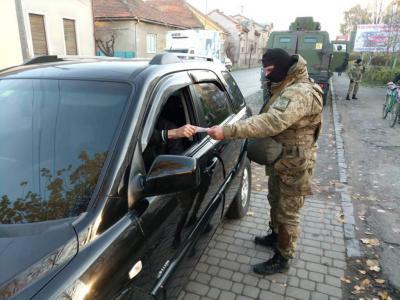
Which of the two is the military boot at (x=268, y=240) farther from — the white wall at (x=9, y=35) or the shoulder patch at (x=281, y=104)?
the white wall at (x=9, y=35)

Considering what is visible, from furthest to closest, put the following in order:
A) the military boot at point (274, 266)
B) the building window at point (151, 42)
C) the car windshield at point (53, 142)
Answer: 1. the building window at point (151, 42)
2. the military boot at point (274, 266)
3. the car windshield at point (53, 142)

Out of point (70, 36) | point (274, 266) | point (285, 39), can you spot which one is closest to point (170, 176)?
point (274, 266)

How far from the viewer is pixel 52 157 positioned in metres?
1.82

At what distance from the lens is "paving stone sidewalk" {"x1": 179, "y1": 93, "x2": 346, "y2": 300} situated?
10.0 ft

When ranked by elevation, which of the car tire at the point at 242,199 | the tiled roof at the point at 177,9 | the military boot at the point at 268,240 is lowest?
the military boot at the point at 268,240

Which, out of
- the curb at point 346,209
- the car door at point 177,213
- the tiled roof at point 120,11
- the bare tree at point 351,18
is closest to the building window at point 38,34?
the tiled roof at point 120,11

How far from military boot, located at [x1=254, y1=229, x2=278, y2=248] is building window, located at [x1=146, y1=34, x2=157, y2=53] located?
2696 cm

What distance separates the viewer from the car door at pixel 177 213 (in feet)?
6.06

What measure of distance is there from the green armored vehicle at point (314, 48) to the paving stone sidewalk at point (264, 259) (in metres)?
9.62

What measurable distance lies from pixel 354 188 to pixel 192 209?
4134 mm

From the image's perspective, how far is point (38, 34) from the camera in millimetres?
16844

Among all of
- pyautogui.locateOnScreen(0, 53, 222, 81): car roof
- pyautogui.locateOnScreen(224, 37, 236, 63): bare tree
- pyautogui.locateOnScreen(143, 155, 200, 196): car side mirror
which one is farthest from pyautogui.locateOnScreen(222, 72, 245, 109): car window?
pyautogui.locateOnScreen(224, 37, 236, 63): bare tree

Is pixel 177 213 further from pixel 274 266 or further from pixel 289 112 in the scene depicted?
pixel 274 266

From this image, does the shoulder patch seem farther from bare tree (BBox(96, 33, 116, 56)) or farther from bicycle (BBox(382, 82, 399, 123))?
bare tree (BBox(96, 33, 116, 56))
